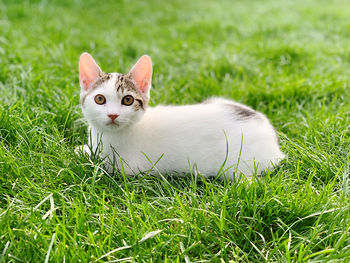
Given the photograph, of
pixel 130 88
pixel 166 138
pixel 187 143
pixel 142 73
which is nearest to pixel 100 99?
pixel 130 88

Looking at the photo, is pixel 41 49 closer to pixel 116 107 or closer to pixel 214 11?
pixel 116 107

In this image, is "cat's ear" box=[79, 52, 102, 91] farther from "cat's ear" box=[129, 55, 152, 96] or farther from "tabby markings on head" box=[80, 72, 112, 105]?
"cat's ear" box=[129, 55, 152, 96]

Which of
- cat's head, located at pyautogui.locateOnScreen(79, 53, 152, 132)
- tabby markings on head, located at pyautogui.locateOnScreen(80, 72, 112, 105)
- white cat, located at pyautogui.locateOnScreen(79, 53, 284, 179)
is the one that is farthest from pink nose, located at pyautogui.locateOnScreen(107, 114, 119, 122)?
tabby markings on head, located at pyautogui.locateOnScreen(80, 72, 112, 105)

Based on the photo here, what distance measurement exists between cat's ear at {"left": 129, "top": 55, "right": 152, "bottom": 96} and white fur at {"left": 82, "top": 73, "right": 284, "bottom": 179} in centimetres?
14

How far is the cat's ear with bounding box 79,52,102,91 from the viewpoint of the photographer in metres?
2.73

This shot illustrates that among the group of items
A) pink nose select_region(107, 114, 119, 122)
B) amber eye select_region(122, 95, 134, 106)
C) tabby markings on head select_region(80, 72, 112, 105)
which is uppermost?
tabby markings on head select_region(80, 72, 112, 105)

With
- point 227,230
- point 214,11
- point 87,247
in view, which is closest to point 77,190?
point 87,247

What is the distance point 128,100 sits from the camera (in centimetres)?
264

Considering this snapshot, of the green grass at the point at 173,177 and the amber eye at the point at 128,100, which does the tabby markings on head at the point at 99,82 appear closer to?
the amber eye at the point at 128,100

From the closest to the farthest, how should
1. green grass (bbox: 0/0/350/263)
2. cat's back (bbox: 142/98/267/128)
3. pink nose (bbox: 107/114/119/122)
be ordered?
green grass (bbox: 0/0/350/263) < pink nose (bbox: 107/114/119/122) < cat's back (bbox: 142/98/267/128)

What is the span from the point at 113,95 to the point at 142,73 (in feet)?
1.00

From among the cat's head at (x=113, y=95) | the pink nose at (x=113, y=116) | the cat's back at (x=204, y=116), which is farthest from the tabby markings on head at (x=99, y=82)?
the cat's back at (x=204, y=116)

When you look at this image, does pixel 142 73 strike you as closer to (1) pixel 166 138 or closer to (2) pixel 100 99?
(2) pixel 100 99

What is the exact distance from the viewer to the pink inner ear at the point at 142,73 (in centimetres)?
273
